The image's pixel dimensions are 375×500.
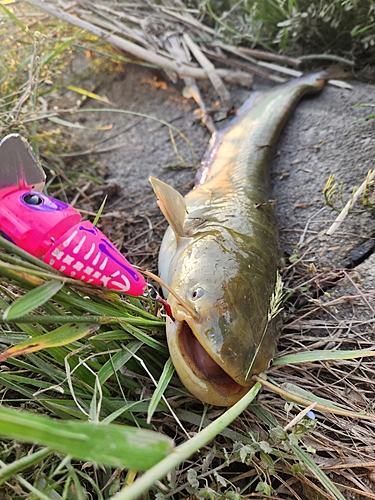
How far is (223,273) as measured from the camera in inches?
66.3

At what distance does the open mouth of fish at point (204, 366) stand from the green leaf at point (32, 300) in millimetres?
529

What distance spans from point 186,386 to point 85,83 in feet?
10.7

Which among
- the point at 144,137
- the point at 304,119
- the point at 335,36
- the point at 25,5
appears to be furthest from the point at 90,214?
the point at 335,36

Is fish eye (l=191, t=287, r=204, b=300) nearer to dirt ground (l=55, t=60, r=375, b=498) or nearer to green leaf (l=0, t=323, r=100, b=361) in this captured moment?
green leaf (l=0, t=323, r=100, b=361)

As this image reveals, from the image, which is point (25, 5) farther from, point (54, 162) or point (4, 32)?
point (54, 162)

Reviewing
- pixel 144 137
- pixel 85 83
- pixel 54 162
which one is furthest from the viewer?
pixel 85 83

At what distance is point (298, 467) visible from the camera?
136 centimetres

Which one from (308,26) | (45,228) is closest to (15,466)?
(45,228)

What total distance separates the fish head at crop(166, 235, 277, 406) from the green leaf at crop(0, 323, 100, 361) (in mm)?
375

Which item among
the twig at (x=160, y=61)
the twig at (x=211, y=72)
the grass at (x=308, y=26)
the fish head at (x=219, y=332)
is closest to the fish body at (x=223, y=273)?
the fish head at (x=219, y=332)

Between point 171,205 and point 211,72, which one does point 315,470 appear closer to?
point 171,205

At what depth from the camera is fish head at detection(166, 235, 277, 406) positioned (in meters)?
1.47

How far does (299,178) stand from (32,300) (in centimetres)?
209

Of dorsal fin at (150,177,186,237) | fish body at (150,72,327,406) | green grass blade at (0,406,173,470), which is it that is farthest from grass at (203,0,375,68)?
green grass blade at (0,406,173,470)
